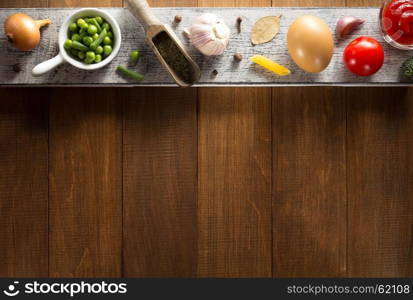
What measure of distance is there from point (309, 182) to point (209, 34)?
41cm

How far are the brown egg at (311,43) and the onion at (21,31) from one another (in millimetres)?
498

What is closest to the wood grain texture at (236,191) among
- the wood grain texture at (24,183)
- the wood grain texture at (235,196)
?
the wood grain texture at (235,196)

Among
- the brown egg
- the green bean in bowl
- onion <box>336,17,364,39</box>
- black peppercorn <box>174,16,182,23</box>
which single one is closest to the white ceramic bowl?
the green bean in bowl

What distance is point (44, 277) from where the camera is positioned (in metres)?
0.90

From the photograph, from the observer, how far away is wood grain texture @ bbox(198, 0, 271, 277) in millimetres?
896

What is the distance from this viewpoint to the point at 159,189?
903 mm

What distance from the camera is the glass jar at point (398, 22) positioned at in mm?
732

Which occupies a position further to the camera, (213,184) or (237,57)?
(213,184)

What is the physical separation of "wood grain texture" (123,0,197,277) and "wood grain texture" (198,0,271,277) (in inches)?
1.0

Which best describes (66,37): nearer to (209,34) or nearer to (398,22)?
(209,34)

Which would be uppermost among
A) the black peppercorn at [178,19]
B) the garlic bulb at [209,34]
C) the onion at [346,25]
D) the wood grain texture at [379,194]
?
the black peppercorn at [178,19]

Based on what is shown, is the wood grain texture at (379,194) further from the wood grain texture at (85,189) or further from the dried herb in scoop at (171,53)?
the wood grain texture at (85,189)

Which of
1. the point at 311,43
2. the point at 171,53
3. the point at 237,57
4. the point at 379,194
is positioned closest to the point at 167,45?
the point at 171,53

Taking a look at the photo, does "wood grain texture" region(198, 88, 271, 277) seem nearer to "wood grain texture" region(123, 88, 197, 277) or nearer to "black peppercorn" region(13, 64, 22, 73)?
"wood grain texture" region(123, 88, 197, 277)
